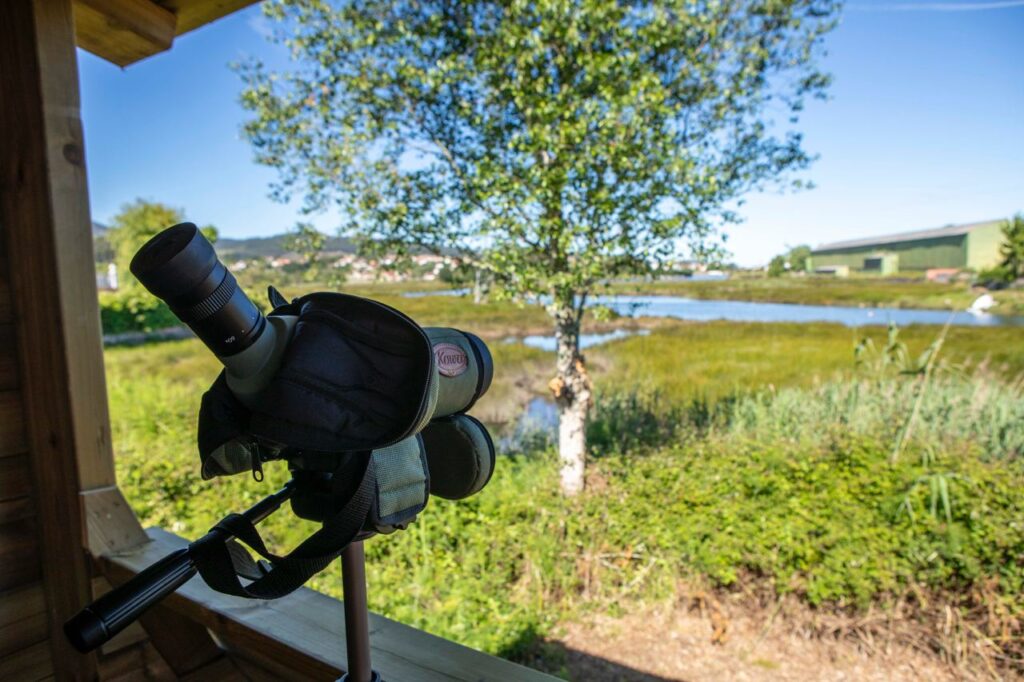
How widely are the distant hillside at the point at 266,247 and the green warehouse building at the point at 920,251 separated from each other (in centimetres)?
352

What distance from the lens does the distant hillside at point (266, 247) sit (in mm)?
4145

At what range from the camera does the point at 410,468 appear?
1.79 ft

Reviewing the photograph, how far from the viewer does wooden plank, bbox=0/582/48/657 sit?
3.98ft

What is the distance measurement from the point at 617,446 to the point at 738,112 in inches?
88.4

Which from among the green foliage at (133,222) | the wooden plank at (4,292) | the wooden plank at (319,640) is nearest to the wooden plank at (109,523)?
the wooden plank at (319,640)

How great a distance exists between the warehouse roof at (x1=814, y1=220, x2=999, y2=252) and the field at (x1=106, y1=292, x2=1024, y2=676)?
0.64 meters

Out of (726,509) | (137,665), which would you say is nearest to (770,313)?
(726,509)

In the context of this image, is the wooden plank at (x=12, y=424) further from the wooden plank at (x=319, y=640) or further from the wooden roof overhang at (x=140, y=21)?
the wooden roof overhang at (x=140, y=21)

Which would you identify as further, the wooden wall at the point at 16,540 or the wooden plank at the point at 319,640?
the wooden wall at the point at 16,540

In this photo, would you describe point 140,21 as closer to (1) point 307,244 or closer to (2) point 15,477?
(2) point 15,477

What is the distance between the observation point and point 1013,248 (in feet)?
11.5

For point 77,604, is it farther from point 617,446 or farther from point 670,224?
point 617,446

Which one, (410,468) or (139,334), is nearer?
(410,468)

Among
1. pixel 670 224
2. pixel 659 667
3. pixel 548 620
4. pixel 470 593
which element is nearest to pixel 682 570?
pixel 659 667
